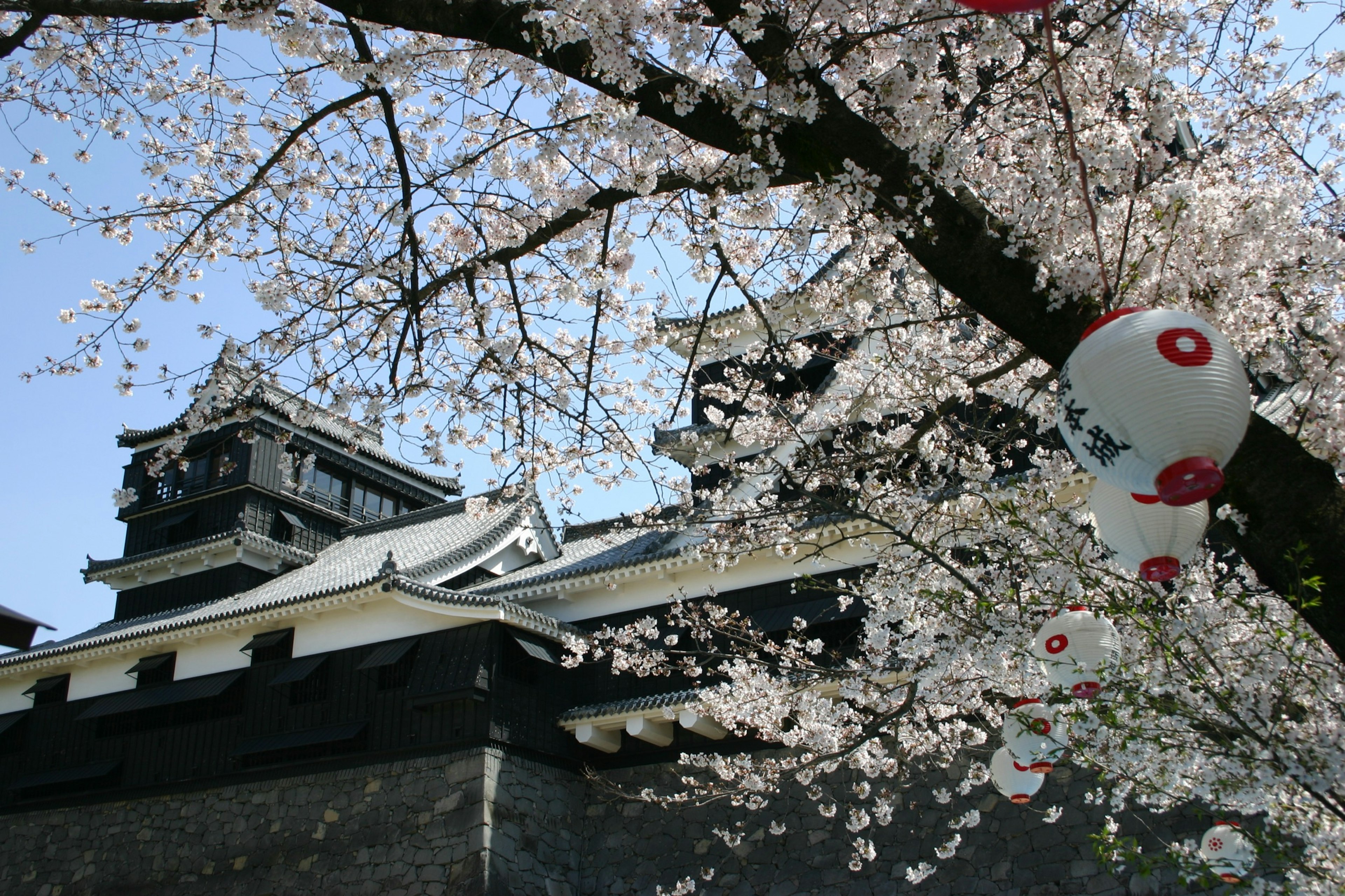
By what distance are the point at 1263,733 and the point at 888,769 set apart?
464 cm

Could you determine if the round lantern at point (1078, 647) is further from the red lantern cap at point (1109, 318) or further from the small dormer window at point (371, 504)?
the small dormer window at point (371, 504)

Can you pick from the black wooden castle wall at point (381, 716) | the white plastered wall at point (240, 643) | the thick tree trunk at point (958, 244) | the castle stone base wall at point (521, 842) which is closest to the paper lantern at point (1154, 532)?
the thick tree trunk at point (958, 244)

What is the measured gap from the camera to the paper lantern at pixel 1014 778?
21.9ft

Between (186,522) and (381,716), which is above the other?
(186,522)

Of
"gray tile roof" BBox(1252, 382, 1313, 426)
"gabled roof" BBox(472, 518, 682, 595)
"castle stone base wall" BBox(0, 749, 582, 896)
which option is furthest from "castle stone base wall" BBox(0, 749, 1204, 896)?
"gray tile roof" BBox(1252, 382, 1313, 426)

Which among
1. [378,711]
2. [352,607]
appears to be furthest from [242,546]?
[378,711]

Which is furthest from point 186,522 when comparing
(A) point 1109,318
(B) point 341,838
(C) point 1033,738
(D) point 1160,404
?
(D) point 1160,404

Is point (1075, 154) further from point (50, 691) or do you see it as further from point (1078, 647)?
point (50, 691)

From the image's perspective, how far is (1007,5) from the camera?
2.25m

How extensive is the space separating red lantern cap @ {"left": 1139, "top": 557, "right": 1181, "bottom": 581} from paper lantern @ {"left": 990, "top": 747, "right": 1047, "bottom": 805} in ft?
9.33

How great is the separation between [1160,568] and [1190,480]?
3.63 ft

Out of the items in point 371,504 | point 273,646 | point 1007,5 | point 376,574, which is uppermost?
point 371,504

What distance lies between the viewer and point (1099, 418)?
10.5ft

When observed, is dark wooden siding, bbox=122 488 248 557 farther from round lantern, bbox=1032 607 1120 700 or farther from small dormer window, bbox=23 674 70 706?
round lantern, bbox=1032 607 1120 700
